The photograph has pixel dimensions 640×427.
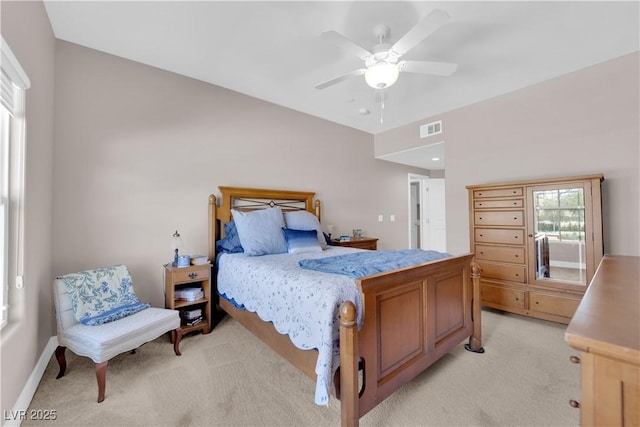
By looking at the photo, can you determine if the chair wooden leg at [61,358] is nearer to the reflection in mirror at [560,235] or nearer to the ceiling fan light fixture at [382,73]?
the ceiling fan light fixture at [382,73]

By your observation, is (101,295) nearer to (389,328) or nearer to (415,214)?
(389,328)

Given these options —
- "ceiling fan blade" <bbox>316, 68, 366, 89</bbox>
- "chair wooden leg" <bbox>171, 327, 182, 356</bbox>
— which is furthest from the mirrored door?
"chair wooden leg" <bbox>171, 327, 182, 356</bbox>

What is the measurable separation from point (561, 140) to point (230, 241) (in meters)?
4.02

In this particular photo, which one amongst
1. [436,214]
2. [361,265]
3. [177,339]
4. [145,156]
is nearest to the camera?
[361,265]

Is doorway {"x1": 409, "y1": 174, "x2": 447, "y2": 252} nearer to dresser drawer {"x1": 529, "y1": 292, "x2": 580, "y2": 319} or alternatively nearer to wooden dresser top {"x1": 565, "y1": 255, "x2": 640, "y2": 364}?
dresser drawer {"x1": 529, "y1": 292, "x2": 580, "y2": 319}

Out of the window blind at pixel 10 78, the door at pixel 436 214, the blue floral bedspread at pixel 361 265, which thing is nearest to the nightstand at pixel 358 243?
the blue floral bedspread at pixel 361 265

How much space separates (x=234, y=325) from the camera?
296cm

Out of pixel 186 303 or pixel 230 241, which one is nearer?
pixel 186 303

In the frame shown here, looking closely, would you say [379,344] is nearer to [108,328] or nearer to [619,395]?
[619,395]

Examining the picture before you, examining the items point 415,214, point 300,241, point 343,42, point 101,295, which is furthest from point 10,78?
point 415,214

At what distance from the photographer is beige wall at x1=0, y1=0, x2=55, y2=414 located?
1.52 m

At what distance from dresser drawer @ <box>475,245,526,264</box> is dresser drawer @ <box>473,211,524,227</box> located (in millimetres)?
289

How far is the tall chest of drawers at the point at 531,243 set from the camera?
272 centimetres

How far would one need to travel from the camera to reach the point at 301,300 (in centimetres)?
168
